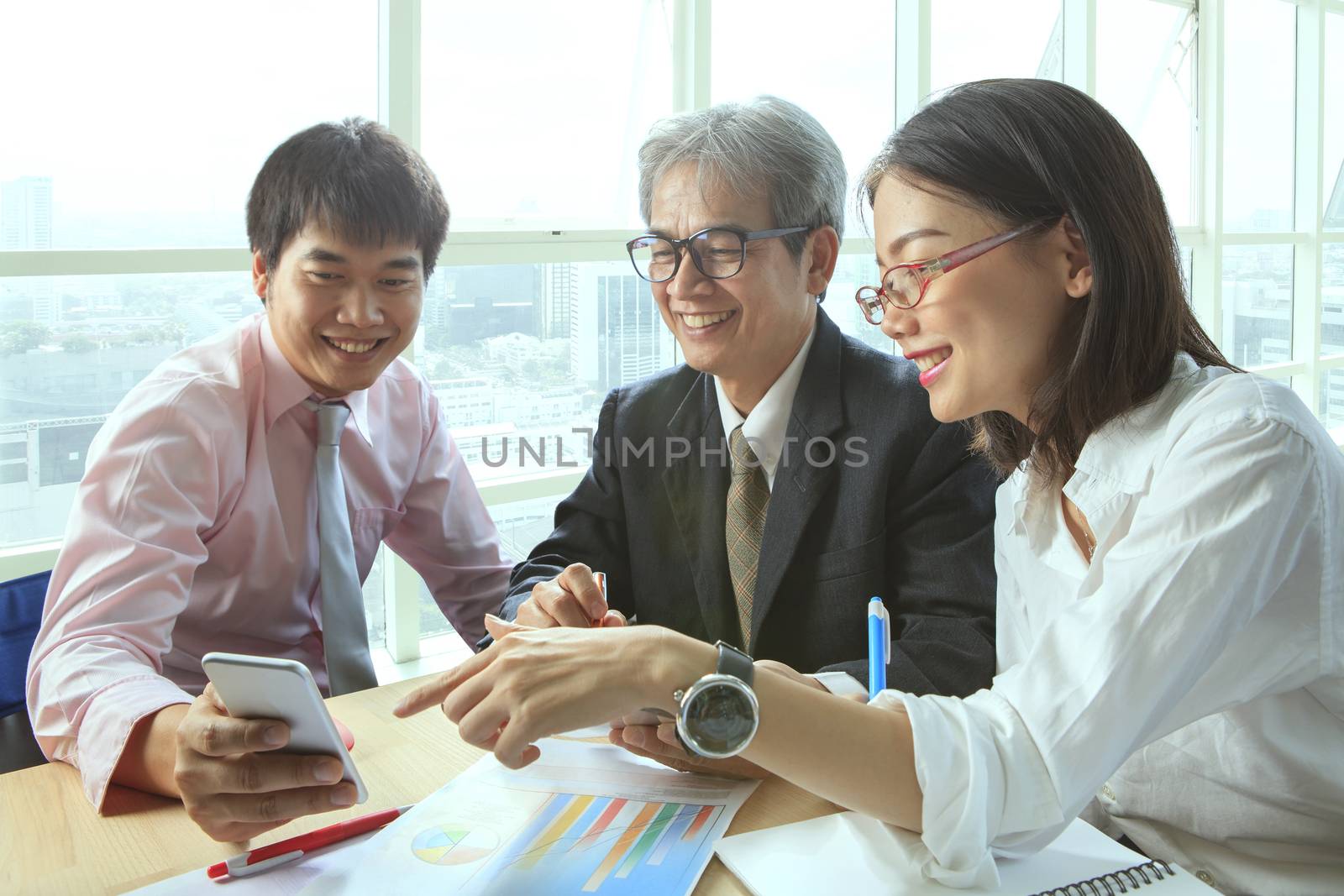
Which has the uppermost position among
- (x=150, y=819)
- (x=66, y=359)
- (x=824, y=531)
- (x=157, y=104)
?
(x=157, y=104)

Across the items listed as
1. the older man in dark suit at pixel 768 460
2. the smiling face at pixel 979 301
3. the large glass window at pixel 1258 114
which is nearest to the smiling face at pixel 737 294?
the older man in dark suit at pixel 768 460

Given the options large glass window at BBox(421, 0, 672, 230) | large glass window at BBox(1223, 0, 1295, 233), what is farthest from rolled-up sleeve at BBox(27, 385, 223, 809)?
large glass window at BBox(1223, 0, 1295, 233)

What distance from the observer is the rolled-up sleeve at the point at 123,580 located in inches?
53.4

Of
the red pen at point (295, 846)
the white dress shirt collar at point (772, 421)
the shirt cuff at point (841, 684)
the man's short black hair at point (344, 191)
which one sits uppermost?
the man's short black hair at point (344, 191)

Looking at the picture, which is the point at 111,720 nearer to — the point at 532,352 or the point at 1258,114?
the point at 532,352

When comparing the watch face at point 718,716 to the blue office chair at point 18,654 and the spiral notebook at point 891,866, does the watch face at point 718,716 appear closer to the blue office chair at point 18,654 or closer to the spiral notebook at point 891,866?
the spiral notebook at point 891,866

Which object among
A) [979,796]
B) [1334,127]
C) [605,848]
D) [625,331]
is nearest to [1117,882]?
[979,796]

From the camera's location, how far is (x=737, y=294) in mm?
1801

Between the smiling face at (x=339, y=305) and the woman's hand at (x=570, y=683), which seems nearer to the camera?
the woman's hand at (x=570, y=683)

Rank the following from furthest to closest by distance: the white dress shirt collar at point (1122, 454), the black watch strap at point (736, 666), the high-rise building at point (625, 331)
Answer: the high-rise building at point (625, 331), the white dress shirt collar at point (1122, 454), the black watch strap at point (736, 666)

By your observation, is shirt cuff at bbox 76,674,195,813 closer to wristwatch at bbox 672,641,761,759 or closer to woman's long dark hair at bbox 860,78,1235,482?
wristwatch at bbox 672,641,761,759

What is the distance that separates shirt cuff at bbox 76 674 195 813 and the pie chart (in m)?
0.42

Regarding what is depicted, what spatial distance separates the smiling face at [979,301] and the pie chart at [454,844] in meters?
0.77

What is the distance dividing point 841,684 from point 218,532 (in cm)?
110
